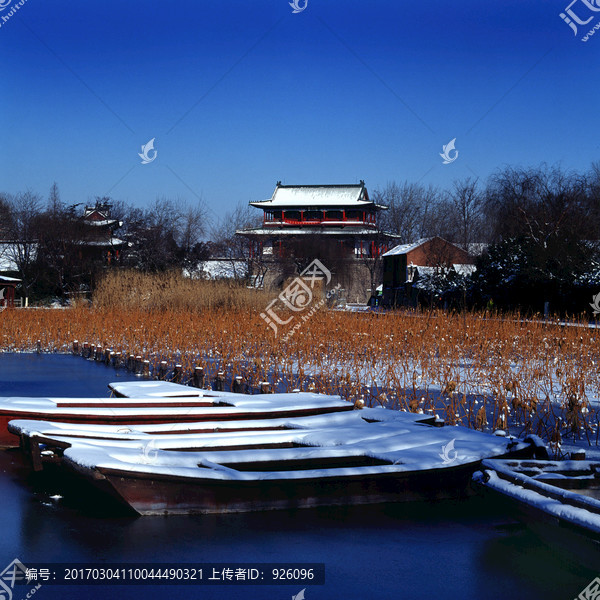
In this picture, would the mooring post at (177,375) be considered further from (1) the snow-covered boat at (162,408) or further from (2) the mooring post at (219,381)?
(1) the snow-covered boat at (162,408)

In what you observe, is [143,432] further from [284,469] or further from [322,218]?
[322,218]

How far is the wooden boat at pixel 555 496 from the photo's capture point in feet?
14.4

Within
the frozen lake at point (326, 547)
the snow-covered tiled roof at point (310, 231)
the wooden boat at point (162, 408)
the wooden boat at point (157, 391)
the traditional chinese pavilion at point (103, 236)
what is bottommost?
the frozen lake at point (326, 547)

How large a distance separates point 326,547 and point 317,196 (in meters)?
50.6

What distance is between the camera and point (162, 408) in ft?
25.1

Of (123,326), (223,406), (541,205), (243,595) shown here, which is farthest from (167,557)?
(541,205)

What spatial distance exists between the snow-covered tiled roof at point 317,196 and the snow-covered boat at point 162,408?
44935mm

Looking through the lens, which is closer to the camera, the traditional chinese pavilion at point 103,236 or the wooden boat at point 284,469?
the wooden boat at point 284,469

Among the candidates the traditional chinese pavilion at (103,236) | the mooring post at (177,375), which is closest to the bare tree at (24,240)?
the traditional chinese pavilion at (103,236)

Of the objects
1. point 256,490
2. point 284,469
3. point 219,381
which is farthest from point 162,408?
point 219,381

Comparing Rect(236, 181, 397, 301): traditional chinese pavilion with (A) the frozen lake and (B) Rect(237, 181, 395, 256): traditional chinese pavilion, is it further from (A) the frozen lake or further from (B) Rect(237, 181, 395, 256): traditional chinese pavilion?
(A) the frozen lake

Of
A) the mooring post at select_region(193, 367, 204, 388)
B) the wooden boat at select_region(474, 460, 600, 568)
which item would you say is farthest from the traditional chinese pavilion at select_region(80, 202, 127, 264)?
the wooden boat at select_region(474, 460, 600, 568)

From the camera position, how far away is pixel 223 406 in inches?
313

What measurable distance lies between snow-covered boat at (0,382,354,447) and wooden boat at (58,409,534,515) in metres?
1.04
